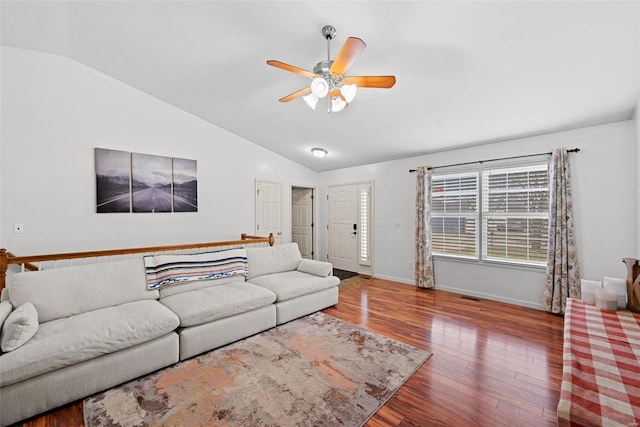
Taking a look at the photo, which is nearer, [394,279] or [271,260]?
[271,260]

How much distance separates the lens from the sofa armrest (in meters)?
3.83

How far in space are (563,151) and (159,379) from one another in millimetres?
4952

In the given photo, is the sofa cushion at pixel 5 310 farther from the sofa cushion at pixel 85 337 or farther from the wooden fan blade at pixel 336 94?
the wooden fan blade at pixel 336 94

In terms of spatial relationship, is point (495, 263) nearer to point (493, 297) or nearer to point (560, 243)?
point (493, 297)

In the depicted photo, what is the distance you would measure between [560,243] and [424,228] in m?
1.73

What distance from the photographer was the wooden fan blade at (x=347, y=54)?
5.70ft

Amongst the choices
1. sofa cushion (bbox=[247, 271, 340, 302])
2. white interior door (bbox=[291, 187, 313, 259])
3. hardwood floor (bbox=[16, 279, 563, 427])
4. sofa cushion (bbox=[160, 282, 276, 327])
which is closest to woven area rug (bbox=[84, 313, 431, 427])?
hardwood floor (bbox=[16, 279, 563, 427])

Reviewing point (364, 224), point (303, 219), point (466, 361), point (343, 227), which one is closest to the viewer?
point (466, 361)

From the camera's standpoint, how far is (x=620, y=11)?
70.7 inches

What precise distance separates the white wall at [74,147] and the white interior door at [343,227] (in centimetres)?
278

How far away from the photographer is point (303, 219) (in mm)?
6793

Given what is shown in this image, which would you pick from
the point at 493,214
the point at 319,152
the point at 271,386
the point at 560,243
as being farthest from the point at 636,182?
the point at 271,386

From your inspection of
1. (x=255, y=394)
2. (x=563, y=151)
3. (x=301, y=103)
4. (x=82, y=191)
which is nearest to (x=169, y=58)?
(x=301, y=103)

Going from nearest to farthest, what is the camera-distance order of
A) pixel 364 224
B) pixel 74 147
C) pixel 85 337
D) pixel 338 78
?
pixel 85 337 < pixel 338 78 < pixel 74 147 < pixel 364 224
